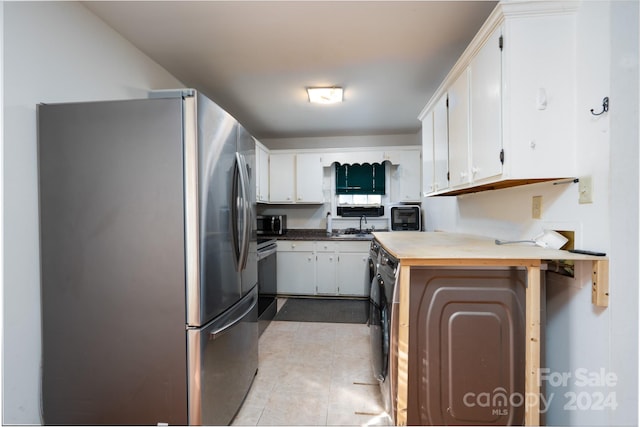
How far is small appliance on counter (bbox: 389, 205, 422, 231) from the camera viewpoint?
3.76 metres

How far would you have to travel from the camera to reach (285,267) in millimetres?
3832

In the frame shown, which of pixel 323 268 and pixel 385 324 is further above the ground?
pixel 385 324

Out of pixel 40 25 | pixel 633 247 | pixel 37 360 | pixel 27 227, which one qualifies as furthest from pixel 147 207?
pixel 633 247

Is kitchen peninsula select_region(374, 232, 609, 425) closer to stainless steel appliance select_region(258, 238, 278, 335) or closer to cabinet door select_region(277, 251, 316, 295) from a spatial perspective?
stainless steel appliance select_region(258, 238, 278, 335)

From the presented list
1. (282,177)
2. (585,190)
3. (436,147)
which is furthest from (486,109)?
(282,177)

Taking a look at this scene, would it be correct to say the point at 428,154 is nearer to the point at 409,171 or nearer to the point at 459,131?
the point at 459,131

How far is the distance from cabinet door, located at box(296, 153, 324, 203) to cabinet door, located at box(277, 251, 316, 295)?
872mm

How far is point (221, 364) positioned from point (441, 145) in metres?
2.22

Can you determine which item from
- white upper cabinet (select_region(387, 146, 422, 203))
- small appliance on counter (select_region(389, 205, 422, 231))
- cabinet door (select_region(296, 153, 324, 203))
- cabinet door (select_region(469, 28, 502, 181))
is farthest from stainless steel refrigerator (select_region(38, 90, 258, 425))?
white upper cabinet (select_region(387, 146, 422, 203))

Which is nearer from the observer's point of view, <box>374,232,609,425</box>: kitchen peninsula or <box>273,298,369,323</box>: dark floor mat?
<box>374,232,609,425</box>: kitchen peninsula

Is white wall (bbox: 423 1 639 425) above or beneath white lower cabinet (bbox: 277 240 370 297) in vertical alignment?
above

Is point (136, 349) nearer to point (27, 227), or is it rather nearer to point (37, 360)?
point (37, 360)

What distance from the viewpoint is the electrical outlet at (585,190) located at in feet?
3.79

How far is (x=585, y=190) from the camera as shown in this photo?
1178 millimetres
